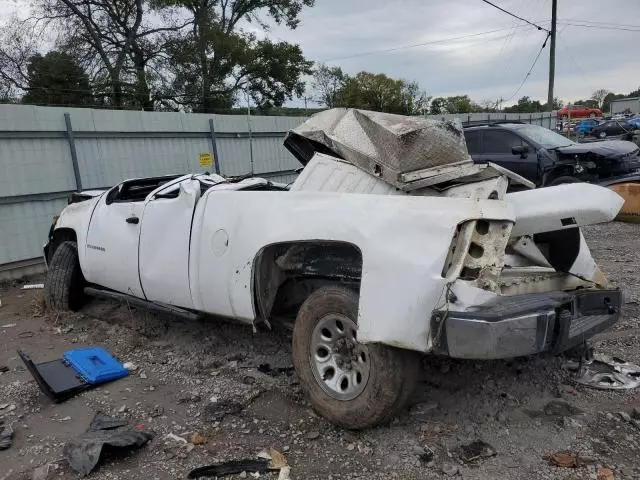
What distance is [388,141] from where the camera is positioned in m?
3.61

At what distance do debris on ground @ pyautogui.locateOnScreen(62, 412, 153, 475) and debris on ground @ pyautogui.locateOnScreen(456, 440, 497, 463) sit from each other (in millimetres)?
1825

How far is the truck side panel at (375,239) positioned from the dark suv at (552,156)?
→ 778 cm

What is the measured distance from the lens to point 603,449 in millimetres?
2961

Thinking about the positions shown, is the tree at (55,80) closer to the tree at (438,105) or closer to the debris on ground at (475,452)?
the debris on ground at (475,452)

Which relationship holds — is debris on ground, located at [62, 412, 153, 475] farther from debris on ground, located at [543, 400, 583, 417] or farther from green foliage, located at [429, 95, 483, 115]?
green foliage, located at [429, 95, 483, 115]

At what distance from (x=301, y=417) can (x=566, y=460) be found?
153cm

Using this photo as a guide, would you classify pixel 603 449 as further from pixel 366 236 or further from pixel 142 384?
pixel 142 384

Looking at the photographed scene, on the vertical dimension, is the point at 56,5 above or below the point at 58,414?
above

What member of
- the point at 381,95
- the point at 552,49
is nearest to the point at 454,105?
the point at 381,95

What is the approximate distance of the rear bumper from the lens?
2631 mm

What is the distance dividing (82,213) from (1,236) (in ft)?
10.5

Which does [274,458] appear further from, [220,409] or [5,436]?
[5,436]

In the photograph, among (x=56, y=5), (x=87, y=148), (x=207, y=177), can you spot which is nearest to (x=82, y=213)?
(x=207, y=177)

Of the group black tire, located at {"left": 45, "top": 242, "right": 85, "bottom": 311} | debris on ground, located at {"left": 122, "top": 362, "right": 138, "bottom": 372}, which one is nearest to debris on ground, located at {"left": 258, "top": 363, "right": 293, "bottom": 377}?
debris on ground, located at {"left": 122, "top": 362, "right": 138, "bottom": 372}
